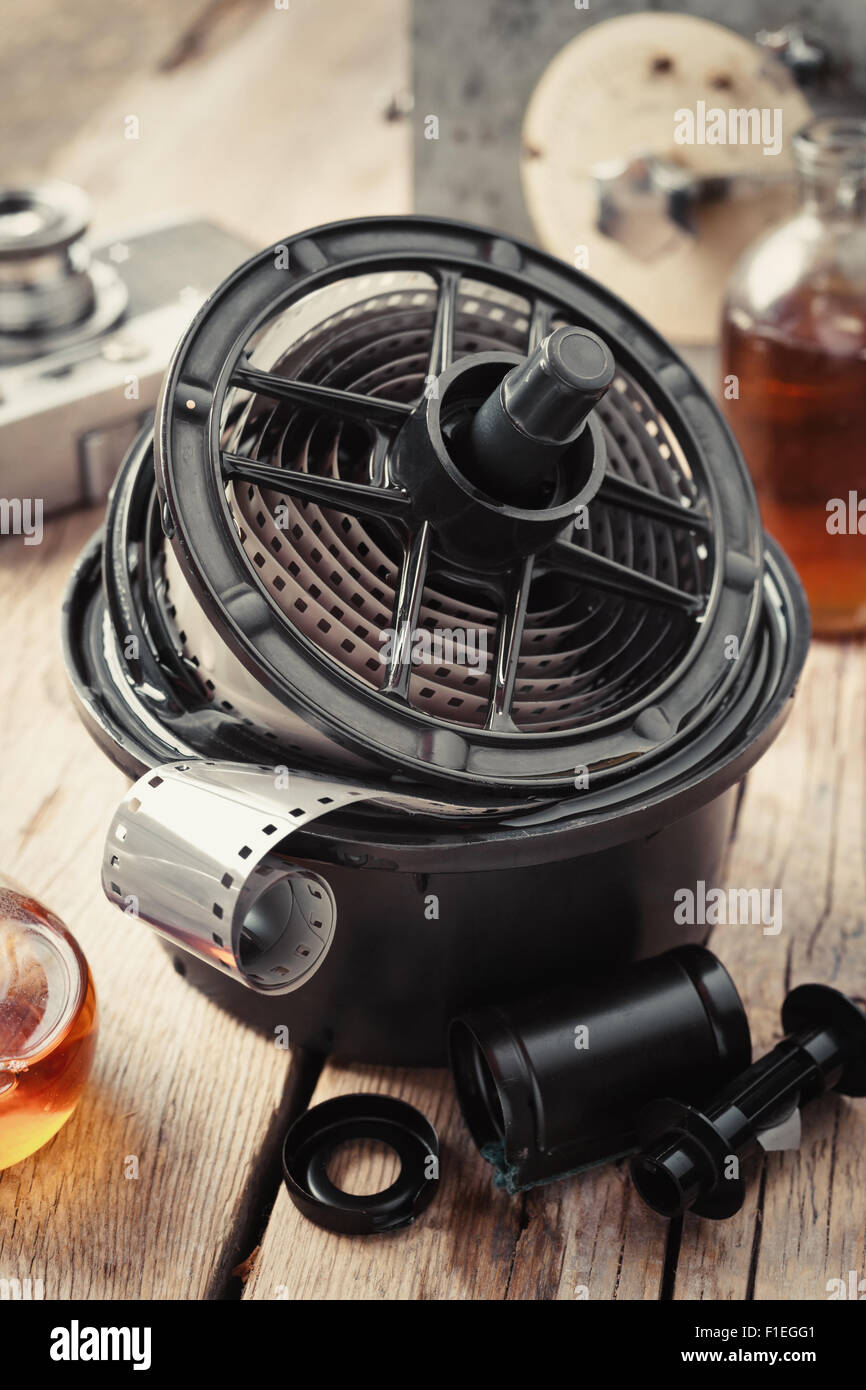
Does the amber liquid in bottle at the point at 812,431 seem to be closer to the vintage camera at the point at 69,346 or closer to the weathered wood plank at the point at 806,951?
the weathered wood plank at the point at 806,951

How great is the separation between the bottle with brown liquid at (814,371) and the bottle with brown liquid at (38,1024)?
81 cm

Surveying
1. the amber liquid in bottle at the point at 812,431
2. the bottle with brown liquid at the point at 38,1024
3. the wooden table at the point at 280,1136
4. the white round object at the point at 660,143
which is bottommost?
the wooden table at the point at 280,1136

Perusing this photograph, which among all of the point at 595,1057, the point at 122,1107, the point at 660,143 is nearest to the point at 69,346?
the point at 660,143

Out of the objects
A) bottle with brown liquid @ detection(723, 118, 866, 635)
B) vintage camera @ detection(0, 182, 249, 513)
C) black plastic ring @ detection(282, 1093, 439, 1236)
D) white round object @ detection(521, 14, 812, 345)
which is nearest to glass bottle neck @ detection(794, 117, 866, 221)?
bottle with brown liquid @ detection(723, 118, 866, 635)

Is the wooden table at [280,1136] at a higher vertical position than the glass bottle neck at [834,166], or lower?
lower

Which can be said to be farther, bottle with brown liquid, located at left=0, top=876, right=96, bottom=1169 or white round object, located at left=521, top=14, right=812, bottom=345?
white round object, located at left=521, top=14, right=812, bottom=345

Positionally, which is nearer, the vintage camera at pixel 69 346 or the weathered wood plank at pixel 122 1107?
the weathered wood plank at pixel 122 1107

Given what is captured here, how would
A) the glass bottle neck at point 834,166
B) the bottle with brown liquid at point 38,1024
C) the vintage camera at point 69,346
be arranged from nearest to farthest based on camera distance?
the bottle with brown liquid at point 38,1024 < the glass bottle neck at point 834,166 < the vintage camera at point 69,346

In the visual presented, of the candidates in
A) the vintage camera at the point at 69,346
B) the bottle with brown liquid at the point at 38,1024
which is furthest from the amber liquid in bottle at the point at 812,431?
the bottle with brown liquid at the point at 38,1024

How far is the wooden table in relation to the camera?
876mm

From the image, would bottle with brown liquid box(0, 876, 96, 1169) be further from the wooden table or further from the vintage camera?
the vintage camera

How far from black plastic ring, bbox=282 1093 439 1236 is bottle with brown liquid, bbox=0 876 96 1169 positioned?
5.7 inches

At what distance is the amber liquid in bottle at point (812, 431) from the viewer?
52.5 inches

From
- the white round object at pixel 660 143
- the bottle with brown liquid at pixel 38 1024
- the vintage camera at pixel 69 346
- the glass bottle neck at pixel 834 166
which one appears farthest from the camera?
the white round object at pixel 660 143
